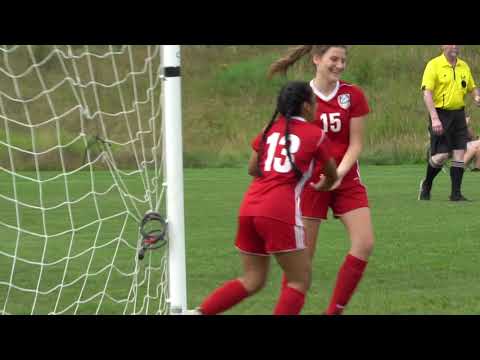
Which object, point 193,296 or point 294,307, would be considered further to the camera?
point 193,296

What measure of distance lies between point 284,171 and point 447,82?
7321 mm

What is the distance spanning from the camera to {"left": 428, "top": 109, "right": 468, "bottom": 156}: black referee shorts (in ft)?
40.3

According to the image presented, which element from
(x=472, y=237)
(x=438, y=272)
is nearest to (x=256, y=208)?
(x=438, y=272)

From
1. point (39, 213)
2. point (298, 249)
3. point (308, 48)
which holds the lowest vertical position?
point (39, 213)

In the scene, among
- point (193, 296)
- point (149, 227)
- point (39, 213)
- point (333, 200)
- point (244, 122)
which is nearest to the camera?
point (333, 200)

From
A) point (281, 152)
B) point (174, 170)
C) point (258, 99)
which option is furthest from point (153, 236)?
point (258, 99)

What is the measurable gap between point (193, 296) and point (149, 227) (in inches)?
142

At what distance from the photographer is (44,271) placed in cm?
788

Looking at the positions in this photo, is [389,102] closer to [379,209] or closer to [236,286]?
[379,209]

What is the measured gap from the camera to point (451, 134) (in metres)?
12.4

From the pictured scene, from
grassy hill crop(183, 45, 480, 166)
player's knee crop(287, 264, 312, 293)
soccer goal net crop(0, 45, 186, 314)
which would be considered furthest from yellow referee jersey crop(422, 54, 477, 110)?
grassy hill crop(183, 45, 480, 166)

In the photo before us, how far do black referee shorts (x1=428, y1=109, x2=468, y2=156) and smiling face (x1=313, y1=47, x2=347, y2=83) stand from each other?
6.55 meters

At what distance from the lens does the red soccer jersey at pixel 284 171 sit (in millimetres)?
5148

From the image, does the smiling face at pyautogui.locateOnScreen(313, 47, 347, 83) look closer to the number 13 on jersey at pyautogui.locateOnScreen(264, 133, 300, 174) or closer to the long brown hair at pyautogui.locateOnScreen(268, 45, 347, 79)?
the long brown hair at pyautogui.locateOnScreen(268, 45, 347, 79)
